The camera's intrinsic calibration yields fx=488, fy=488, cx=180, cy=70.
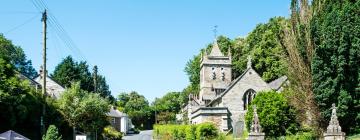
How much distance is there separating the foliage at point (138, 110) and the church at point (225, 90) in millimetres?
49202

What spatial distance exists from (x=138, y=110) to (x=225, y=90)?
6932 cm

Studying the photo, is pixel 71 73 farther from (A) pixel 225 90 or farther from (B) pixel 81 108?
(B) pixel 81 108

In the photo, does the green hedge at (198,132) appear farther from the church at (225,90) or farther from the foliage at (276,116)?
the church at (225,90)

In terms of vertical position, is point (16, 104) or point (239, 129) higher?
point (16, 104)

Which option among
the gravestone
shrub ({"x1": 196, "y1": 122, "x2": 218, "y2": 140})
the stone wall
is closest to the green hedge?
shrub ({"x1": 196, "y1": 122, "x2": 218, "y2": 140})

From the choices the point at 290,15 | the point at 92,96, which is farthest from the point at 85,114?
the point at 290,15

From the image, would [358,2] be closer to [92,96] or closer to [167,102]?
[92,96]

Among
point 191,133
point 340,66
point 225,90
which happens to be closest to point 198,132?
→ point 191,133

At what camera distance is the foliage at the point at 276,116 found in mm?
36562

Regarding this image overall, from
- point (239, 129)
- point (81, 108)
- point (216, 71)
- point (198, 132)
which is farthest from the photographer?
point (216, 71)

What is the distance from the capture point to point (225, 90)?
54.1m

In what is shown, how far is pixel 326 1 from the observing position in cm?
3122

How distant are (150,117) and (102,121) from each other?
78.2 meters

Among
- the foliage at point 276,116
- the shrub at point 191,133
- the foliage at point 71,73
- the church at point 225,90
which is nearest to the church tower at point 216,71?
the church at point 225,90
